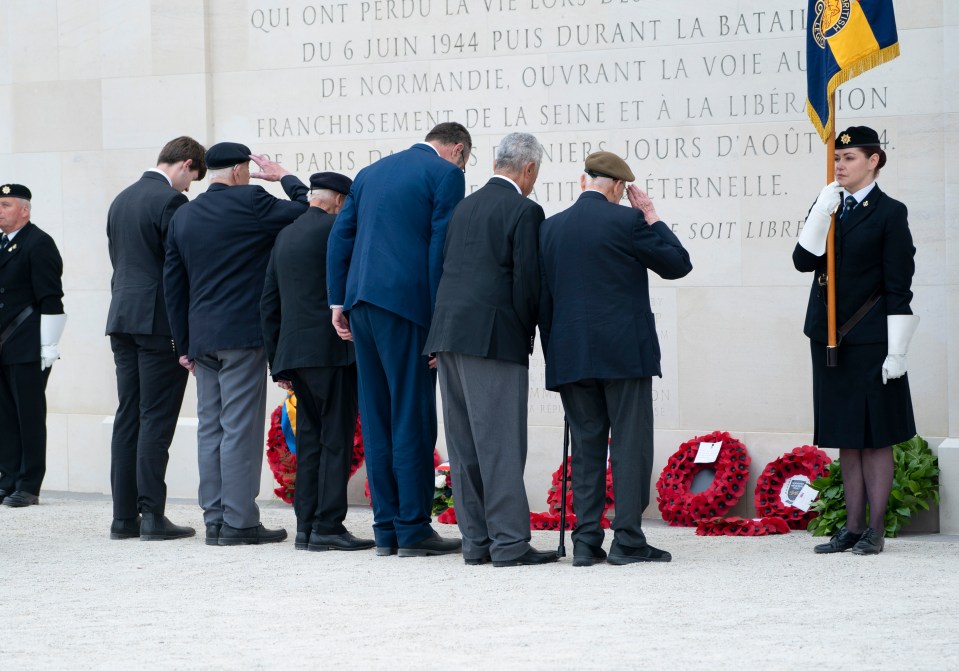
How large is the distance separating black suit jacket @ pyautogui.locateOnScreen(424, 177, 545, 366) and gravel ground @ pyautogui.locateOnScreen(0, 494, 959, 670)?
3.51 feet

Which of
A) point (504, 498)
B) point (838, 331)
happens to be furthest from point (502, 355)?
point (838, 331)

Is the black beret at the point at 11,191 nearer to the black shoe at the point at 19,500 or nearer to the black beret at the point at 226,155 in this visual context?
the black shoe at the point at 19,500

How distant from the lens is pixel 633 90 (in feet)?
28.7

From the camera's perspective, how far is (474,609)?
18.1 feet

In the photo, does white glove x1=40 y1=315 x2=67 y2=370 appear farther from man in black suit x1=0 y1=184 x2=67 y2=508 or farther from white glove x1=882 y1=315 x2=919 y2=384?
white glove x1=882 y1=315 x2=919 y2=384

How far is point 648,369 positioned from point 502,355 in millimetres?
680

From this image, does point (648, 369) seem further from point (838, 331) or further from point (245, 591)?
point (245, 591)

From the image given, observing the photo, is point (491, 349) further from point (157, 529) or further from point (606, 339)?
point (157, 529)

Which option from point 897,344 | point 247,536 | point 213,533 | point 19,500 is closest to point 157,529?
point 213,533

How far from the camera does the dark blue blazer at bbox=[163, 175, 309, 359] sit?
736 cm

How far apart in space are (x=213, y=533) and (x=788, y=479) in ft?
10.8

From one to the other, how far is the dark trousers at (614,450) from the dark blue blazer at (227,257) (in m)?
1.85

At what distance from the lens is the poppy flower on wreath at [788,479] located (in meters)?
7.96

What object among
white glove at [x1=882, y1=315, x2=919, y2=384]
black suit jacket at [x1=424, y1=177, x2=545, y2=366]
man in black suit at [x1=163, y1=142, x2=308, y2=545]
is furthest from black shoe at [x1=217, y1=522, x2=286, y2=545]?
white glove at [x1=882, y1=315, x2=919, y2=384]
